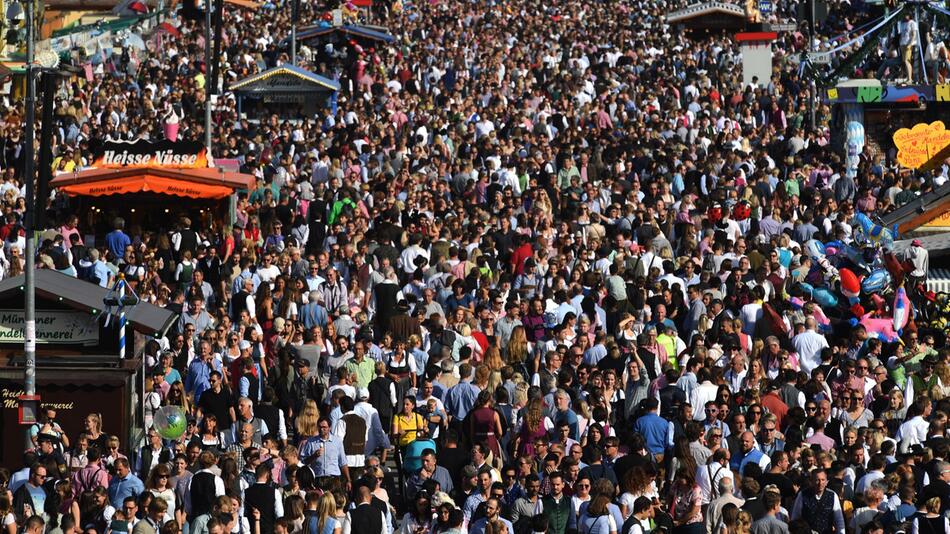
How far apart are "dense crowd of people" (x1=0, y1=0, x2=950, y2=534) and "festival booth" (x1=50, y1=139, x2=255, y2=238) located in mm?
135

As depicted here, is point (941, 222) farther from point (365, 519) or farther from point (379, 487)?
point (365, 519)

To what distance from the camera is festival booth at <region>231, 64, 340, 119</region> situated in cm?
4116

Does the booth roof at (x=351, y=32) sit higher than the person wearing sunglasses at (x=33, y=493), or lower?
higher

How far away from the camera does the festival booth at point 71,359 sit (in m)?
19.7

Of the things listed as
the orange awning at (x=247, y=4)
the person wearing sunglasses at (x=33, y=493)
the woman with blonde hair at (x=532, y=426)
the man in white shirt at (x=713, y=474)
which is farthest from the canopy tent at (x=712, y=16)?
the person wearing sunglasses at (x=33, y=493)

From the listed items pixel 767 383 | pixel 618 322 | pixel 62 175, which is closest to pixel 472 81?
pixel 62 175

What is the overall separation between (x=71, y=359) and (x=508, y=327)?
5122 mm

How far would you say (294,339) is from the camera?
23.0 metres

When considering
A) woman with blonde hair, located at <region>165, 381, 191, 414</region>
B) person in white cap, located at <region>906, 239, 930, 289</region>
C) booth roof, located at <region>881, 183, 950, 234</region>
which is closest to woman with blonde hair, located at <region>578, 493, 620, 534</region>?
woman with blonde hair, located at <region>165, 381, 191, 414</region>

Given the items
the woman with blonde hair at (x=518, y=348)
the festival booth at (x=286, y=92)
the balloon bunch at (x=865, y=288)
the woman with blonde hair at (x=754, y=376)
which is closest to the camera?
the woman with blonde hair at (x=754, y=376)

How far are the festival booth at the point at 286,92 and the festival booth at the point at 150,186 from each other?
1008 centimetres

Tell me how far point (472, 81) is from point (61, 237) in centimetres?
1716

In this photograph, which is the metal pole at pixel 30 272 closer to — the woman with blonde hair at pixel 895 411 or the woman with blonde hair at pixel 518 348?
the woman with blonde hair at pixel 518 348

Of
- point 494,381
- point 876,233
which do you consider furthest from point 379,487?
point 876,233
